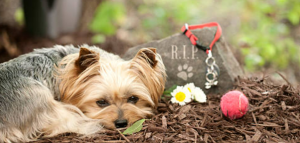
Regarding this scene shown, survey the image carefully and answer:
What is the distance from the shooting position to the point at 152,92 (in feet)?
12.5

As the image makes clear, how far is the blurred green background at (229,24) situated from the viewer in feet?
25.0

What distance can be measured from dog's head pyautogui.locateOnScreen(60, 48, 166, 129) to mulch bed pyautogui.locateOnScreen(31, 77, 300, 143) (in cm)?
21

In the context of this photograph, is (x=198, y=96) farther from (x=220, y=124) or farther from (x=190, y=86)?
(x=220, y=124)

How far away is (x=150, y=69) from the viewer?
371cm

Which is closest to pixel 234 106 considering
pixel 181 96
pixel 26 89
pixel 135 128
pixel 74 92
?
pixel 181 96

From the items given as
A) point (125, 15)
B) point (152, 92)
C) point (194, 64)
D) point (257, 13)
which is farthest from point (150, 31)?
point (152, 92)

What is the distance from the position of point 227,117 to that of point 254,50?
15.3 ft

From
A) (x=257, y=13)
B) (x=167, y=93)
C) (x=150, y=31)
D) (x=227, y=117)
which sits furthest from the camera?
(x=150, y=31)

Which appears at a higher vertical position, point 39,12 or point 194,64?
point 39,12

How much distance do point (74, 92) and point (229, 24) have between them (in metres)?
7.30

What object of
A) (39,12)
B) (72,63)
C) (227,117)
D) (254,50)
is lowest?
(227,117)

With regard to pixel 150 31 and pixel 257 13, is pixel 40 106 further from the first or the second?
pixel 257 13

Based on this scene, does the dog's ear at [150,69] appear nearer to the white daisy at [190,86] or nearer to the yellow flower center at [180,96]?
the yellow flower center at [180,96]

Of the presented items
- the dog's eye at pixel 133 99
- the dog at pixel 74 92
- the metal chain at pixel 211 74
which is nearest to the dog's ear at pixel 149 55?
the dog at pixel 74 92
